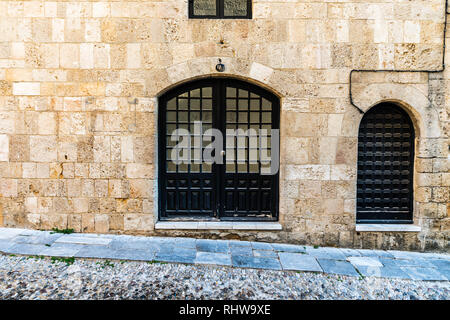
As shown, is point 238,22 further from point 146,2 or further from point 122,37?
point 122,37

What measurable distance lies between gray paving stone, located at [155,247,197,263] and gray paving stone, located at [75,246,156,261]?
13 centimetres

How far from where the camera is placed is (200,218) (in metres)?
5.08

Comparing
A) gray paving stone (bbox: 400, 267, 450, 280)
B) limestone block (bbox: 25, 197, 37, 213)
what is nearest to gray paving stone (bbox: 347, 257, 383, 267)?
gray paving stone (bbox: 400, 267, 450, 280)

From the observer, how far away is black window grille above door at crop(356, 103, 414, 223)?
4.94m

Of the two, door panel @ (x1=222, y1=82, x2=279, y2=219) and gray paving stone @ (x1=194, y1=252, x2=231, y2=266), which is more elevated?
door panel @ (x1=222, y1=82, x2=279, y2=219)

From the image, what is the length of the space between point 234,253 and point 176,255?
0.87 m

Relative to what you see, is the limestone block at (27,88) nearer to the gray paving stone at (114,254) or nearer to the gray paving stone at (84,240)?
the gray paving stone at (84,240)

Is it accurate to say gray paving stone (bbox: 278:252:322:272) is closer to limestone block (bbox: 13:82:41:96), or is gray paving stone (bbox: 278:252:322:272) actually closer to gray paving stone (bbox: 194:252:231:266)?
gray paving stone (bbox: 194:252:231:266)

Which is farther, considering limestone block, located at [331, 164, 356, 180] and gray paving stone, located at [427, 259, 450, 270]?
limestone block, located at [331, 164, 356, 180]

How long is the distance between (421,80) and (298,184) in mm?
2619

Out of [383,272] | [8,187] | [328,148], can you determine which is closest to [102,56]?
[8,187]

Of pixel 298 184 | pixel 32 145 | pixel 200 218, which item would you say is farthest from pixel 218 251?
pixel 32 145

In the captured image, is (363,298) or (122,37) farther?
(122,37)

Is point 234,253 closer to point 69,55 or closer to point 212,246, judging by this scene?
point 212,246
